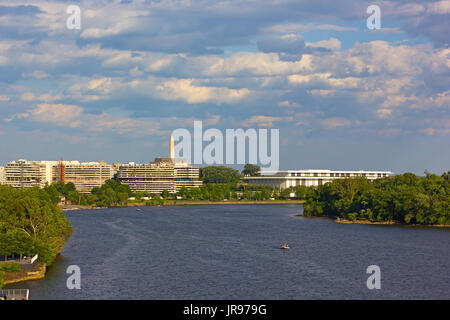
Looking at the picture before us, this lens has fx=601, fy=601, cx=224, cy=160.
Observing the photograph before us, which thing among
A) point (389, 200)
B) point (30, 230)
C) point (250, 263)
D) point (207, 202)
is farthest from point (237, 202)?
point (30, 230)

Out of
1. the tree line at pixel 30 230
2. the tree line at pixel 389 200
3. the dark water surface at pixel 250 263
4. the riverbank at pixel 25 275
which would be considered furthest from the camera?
the tree line at pixel 389 200

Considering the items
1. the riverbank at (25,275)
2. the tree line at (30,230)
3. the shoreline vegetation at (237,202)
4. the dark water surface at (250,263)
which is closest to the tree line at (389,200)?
the shoreline vegetation at (237,202)

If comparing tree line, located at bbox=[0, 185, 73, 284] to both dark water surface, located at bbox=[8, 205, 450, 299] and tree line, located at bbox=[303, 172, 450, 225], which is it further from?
tree line, located at bbox=[303, 172, 450, 225]

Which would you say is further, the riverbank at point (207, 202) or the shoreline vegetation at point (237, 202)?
the riverbank at point (207, 202)

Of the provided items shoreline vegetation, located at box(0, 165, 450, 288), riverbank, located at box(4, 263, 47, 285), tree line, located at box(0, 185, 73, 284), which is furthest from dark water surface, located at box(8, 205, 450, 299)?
shoreline vegetation, located at box(0, 165, 450, 288)

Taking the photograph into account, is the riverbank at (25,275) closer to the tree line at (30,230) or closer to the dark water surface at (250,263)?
the dark water surface at (250,263)
